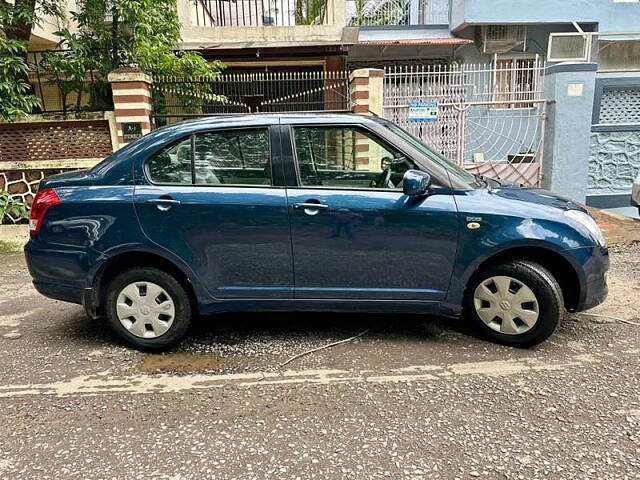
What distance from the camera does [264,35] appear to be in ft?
36.2

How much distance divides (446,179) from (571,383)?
1.52 metres

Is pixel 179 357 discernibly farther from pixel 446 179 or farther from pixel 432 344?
pixel 446 179

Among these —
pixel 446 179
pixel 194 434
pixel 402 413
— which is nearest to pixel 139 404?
pixel 194 434

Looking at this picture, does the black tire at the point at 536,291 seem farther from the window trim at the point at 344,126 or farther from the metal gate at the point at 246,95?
the metal gate at the point at 246,95

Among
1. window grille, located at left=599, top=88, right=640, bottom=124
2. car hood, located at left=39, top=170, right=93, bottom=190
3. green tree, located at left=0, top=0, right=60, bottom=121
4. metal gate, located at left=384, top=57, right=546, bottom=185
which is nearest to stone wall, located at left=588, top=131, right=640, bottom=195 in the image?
window grille, located at left=599, top=88, right=640, bottom=124

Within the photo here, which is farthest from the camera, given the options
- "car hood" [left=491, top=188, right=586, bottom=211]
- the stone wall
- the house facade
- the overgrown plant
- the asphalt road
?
the stone wall

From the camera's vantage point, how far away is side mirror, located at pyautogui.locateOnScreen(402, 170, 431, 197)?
3342mm

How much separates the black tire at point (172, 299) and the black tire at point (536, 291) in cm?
205

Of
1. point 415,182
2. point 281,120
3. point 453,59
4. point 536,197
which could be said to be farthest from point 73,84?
point 453,59

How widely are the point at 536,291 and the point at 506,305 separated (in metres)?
0.22

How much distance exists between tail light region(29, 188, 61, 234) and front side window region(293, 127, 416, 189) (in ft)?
5.82

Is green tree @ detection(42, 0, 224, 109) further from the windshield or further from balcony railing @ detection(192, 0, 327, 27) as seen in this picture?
the windshield

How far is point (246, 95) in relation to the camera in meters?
10.7

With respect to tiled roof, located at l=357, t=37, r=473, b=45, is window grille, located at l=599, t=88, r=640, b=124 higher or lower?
lower
